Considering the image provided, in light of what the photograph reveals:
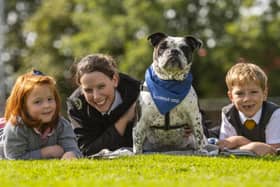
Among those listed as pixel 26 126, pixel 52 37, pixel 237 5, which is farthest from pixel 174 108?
pixel 52 37

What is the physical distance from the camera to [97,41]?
39.0 meters

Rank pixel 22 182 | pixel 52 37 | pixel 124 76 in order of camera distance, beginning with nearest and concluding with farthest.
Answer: pixel 22 182 < pixel 124 76 < pixel 52 37

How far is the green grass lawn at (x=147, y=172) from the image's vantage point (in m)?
6.14

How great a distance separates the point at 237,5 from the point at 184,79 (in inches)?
1176

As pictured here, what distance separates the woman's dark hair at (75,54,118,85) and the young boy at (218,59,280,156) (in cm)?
148

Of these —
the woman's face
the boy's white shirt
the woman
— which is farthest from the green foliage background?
the boy's white shirt

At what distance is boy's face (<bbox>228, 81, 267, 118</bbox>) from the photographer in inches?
357

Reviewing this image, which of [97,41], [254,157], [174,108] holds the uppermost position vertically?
[97,41]

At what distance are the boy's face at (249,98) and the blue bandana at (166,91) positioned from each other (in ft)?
2.72

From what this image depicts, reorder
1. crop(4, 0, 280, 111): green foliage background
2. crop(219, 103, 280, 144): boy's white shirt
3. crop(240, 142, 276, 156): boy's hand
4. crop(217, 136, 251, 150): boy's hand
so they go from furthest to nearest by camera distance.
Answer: crop(4, 0, 280, 111): green foliage background < crop(219, 103, 280, 144): boy's white shirt < crop(217, 136, 251, 150): boy's hand < crop(240, 142, 276, 156): boy's hand

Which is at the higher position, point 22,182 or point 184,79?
point 184,79

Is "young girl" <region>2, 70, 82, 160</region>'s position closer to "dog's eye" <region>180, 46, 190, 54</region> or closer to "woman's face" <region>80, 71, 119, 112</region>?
"woman's face" <region>80, 71, 119, 112</region>

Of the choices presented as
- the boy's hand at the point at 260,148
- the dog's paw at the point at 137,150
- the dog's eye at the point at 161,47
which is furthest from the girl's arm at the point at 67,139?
the boy's hand at the point at 260,148

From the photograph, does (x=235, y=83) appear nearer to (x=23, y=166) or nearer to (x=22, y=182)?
(x=23, y=166)
